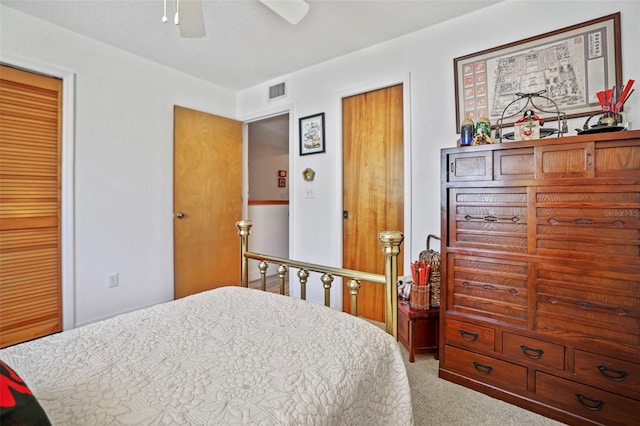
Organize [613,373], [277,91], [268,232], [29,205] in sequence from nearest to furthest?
[613,373]
[29,205]
[277,91]
[268,232]

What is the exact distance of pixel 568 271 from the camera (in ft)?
4.87

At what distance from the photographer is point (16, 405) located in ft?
1.64

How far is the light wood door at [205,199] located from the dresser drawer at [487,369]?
2590 millimetres

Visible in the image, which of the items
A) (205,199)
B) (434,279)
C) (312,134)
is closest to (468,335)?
(434,279)

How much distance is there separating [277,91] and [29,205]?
2437mm

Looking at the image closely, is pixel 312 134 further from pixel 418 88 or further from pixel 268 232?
pixel 268 232

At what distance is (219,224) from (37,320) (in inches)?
67.4

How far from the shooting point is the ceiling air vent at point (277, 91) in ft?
11.1

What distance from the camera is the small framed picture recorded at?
3.06 meters

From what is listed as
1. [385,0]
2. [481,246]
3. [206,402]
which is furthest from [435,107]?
[206,402]

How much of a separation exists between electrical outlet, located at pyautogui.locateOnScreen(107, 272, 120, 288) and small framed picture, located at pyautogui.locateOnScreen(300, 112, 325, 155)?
2.09 metres

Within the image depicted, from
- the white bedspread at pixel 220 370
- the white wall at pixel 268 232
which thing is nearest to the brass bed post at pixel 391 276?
the white bedspread at pixel 220 370

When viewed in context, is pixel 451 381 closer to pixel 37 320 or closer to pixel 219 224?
pixel 219 224

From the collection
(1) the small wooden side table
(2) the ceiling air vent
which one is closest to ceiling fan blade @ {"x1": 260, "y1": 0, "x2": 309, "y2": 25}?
(2) the ceiling air vent
